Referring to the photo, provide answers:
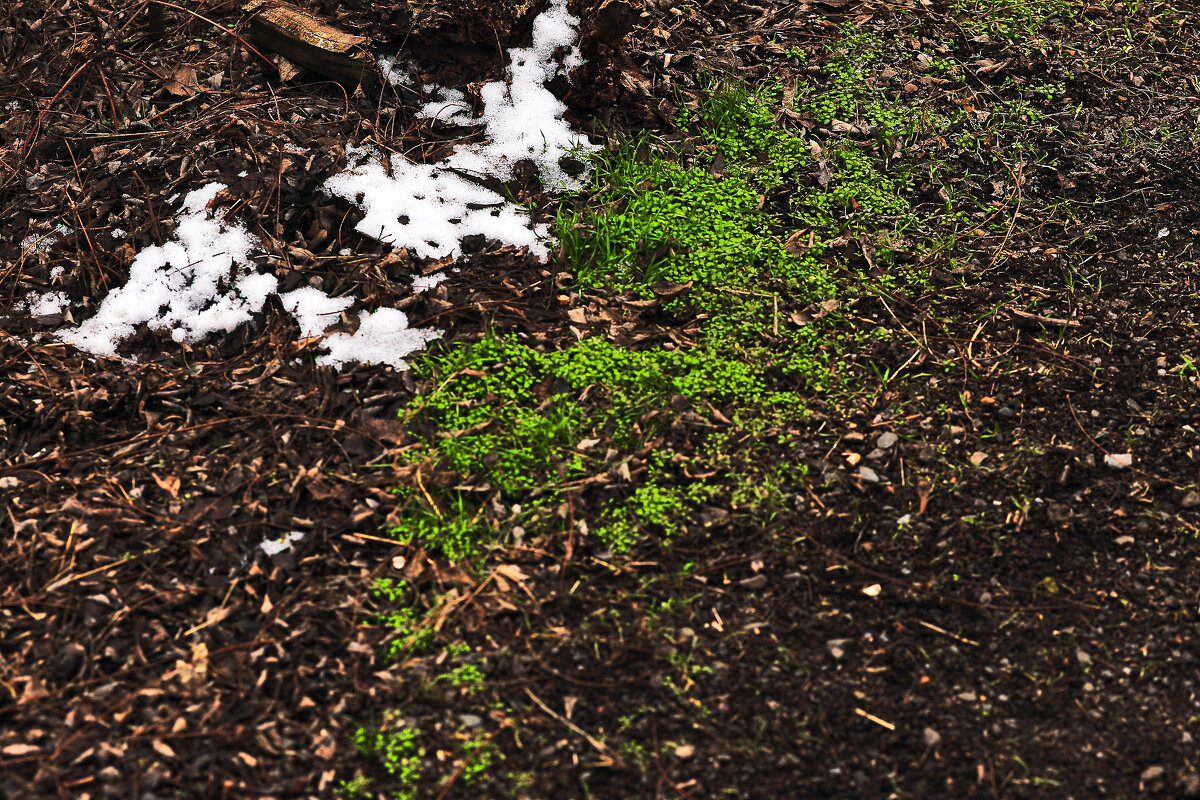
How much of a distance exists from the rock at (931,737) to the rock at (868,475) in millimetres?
806

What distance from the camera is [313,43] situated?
400cm

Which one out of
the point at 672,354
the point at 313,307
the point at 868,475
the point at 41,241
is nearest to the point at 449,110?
the point at 313,307

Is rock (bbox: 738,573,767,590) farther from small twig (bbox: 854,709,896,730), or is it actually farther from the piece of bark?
the piece of bark

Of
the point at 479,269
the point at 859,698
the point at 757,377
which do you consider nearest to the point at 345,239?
the point at 479,269

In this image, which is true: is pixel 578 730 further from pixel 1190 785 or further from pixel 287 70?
pixel 287 70

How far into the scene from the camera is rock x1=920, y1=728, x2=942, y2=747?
2469 millimetres

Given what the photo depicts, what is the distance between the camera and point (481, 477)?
3.01m

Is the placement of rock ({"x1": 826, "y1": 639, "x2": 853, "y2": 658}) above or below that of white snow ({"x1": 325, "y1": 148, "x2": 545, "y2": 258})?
below

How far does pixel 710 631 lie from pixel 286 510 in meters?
1.34

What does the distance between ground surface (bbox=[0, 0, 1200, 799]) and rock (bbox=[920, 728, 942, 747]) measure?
11mm

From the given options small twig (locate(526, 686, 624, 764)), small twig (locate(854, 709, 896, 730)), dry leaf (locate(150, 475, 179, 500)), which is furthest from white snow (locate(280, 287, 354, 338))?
small twig (locate(854, 709, 896, 730))

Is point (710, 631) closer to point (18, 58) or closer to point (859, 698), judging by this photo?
point (859, 698)

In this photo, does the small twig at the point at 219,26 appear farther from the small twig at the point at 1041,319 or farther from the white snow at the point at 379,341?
the small twig at the point at 1041,319

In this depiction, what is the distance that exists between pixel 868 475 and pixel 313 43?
9.40 feet
